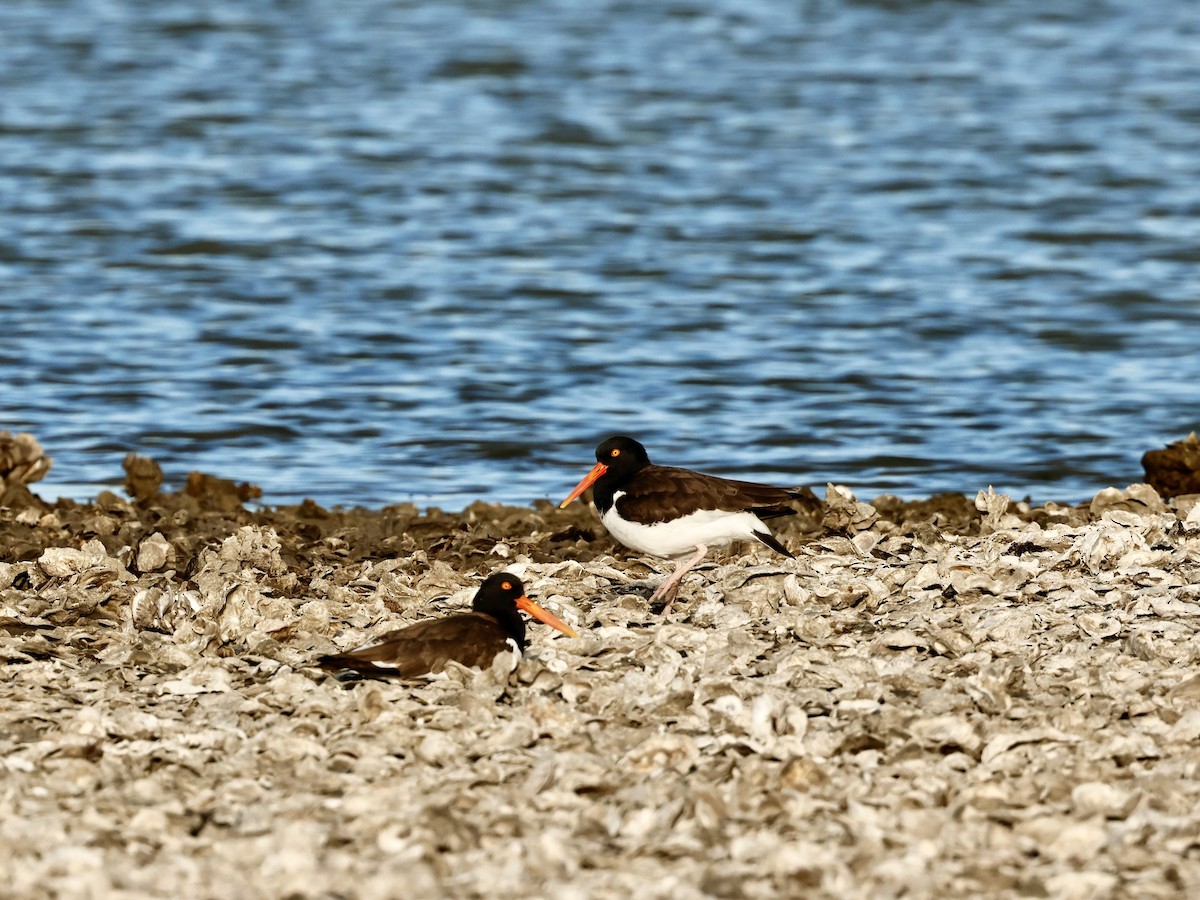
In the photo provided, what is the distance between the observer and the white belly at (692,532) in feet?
33.0

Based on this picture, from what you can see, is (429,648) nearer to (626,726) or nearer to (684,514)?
(626,726)

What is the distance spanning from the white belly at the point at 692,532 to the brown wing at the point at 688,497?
1.7 inches

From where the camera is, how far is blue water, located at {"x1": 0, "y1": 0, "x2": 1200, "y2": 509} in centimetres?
1700

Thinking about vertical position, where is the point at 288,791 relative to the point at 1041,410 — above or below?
above

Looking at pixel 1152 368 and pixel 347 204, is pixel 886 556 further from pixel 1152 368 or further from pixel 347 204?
pixel 347 204

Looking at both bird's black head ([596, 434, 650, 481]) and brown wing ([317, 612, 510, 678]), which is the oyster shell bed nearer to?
brown wing ([317, 612, 510, 678])

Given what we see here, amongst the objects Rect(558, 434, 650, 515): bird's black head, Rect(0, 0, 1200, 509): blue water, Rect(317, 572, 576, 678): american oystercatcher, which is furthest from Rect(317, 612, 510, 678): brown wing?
Rect(0, 0, 1200, 509): blue water

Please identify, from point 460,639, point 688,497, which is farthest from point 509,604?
point 688,497

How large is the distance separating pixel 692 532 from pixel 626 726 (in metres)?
2.60

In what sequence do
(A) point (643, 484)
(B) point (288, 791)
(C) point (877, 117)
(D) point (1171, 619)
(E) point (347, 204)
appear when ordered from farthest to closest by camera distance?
(C) point (877, 117) → (E) point (347, 204) → (A) point (643, 484) → (D) point (1171, 619) → (B) point (288, 791)

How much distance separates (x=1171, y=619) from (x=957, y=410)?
9.15 m

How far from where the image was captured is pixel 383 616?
9.45 metres

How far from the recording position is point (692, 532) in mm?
10070

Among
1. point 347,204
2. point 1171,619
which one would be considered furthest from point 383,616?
point 347,204
